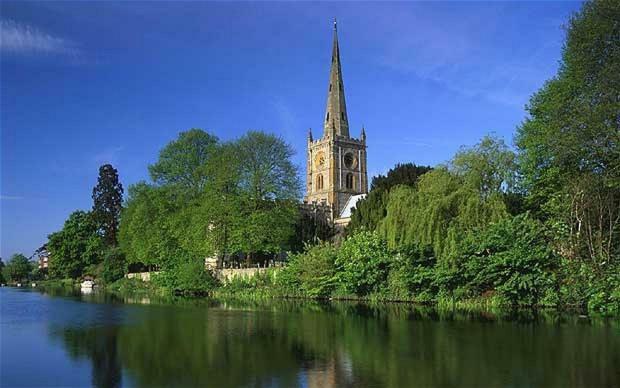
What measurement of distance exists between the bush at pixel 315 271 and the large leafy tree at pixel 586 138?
1444 centimetres

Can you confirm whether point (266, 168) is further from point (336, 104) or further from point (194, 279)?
point (336, 104)

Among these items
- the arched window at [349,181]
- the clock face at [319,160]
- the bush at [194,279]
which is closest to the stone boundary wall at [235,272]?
the bush at [194,279]

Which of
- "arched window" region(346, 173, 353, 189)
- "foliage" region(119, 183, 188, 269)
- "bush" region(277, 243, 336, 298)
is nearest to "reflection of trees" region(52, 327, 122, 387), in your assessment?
"bush" region(277, 243, 336, 298)

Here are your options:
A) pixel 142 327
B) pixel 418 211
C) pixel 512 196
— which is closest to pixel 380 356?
pixel 142 327

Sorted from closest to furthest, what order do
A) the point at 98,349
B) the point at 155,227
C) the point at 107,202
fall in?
the point at 98,349, the point at 155,227, the point at 107,202

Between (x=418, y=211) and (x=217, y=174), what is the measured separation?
21.3m

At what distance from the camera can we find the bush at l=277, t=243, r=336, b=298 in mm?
39688

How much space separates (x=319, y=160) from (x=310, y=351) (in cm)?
8030

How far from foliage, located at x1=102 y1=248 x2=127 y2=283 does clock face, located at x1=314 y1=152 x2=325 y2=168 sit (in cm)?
3857

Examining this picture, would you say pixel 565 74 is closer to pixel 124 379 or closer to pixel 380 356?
pixel 380 356

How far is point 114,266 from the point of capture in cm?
6700

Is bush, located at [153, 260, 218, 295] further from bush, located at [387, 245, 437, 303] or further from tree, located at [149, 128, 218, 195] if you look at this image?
bush, located at [387, 245, 437, 303]

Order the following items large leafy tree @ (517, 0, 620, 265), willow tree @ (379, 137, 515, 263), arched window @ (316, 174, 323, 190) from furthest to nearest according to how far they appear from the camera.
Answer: arched window @ (316, 174, 323, 190), willow tree @ (379, 137, 515, 263), large leafy tree @ (517, 0, 620, 265)

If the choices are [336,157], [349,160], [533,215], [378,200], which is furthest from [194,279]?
[349,160]
